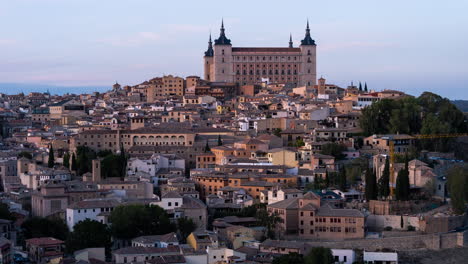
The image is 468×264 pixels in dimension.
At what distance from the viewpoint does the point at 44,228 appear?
29562mm

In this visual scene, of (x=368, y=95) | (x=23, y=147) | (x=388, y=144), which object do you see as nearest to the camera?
(x=388, y=144)

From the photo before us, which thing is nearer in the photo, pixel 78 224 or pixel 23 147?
pixel 78 224

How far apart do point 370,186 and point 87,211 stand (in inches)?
384

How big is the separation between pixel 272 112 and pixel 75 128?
1038 centimetres

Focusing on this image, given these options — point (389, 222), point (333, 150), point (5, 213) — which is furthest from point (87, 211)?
point (333, 150)

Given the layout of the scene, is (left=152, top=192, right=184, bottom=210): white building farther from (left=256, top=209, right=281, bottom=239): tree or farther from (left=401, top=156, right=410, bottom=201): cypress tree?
(left=401, top=156, right=410, bottom=201): cypress tree

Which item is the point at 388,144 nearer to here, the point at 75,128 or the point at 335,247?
the point at 335,247

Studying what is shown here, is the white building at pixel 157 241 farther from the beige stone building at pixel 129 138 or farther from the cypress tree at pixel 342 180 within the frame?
Result: the beige stone building at pixel 129 138

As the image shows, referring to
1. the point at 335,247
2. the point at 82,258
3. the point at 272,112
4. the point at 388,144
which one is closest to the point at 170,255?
the point at 82,258

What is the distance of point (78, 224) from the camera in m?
28.5

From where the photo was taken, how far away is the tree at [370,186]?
3231cm

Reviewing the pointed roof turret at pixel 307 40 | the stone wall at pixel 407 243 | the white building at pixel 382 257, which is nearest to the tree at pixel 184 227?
the stone wall at pixel 407 243

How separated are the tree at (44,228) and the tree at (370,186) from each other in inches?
408

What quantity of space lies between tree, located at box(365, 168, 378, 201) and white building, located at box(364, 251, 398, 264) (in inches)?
161
